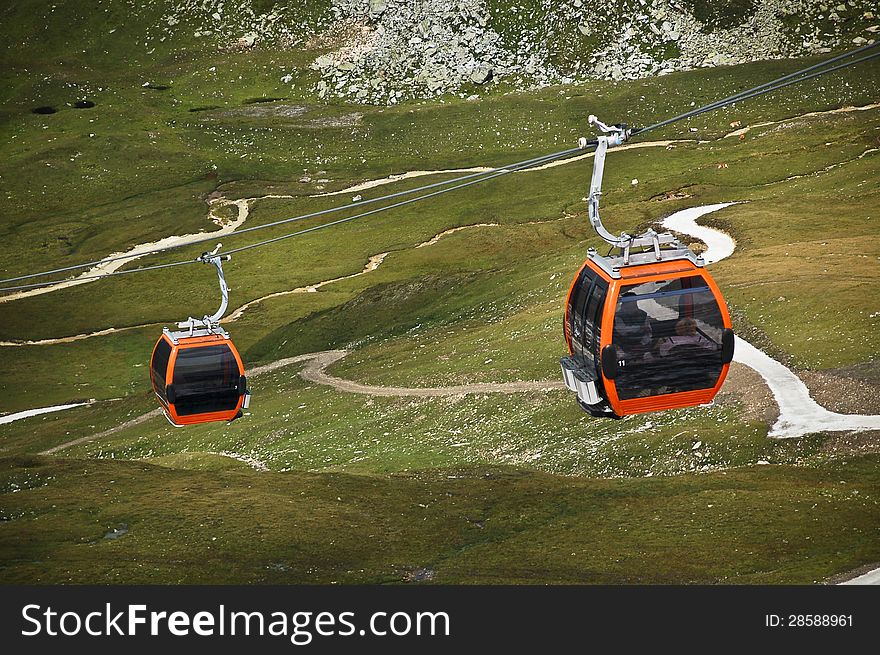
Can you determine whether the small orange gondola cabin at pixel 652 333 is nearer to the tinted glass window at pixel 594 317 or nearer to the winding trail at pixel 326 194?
the tinted glass window at pixel 594 317

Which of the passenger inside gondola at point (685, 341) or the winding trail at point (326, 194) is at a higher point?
the passenger inside gondola at point (685, 341)

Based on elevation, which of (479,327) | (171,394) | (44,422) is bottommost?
(44,422)

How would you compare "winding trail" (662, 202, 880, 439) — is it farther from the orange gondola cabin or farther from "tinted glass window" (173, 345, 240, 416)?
"tinted glass window" (173, 345, 240, 416)

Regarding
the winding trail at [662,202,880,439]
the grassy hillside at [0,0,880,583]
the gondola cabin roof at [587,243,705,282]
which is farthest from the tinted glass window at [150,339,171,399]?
the winding trail at [662,202,880,439]

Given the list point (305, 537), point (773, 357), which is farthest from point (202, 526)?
point (773, 357)

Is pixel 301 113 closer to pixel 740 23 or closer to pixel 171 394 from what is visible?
pixel 740 23

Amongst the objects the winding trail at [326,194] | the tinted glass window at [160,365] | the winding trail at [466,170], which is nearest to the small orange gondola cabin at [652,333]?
the tinted glass window at [160,365]

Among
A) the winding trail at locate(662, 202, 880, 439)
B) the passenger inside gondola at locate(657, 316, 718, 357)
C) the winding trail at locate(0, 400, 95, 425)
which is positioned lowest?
the winding trail at locate(0, 400, 95, 425)
